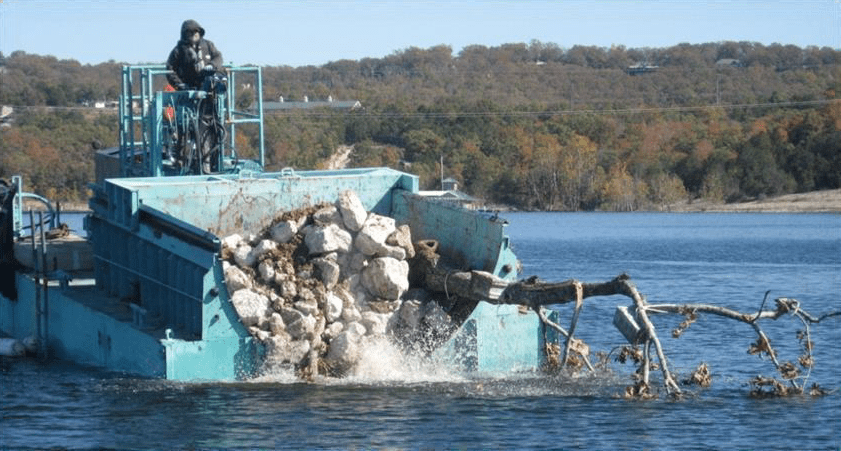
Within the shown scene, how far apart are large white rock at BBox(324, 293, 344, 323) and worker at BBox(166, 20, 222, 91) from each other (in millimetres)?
6799

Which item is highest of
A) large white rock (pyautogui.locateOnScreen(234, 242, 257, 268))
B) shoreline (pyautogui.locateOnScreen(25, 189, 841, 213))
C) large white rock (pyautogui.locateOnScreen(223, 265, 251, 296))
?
large white rock (pyautogui.locateOnScreen(234, 242, 257, 268))

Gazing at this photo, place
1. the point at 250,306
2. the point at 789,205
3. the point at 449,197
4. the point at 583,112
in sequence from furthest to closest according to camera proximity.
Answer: the point at 583,112
the point at 789,205
the point at 449,197
the point at 250,306

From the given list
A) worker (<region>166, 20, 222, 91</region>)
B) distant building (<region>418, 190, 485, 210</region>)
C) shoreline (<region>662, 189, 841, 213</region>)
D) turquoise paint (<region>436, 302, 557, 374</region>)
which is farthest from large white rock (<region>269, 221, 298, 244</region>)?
shoreline (<region>662, 189, 841, 213</region>)

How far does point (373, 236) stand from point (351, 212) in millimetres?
496

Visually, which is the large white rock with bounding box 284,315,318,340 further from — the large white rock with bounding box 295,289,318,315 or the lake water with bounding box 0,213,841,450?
the lake water with bounding box 0,213,841,450

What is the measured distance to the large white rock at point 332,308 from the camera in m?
21.0

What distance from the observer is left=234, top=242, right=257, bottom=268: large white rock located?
69.2 ft

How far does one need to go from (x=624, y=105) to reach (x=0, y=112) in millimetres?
55080

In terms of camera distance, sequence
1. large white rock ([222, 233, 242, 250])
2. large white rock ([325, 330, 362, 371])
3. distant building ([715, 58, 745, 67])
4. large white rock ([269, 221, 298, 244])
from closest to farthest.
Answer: large white rock ([325, 330, 362, 371]) < large white rock ([222, 233, 242, 250]) < large white rock ([269, 221, 298, 244]) < distant building ([715, 58, 745, 67])

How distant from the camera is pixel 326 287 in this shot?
69.3 ft

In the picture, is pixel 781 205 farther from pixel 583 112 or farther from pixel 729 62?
pixel 729 62

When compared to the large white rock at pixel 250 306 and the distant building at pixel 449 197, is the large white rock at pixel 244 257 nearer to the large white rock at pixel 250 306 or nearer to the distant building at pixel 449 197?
the large white rock at pixel 250 306

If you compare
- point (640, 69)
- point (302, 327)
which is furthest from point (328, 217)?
point (640, 69)

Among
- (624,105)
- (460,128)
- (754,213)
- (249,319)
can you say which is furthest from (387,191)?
(624,105)
